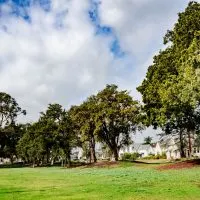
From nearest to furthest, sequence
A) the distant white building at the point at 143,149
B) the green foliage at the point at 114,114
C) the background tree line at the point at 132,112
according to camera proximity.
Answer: the background tree line at the point at 132,112 < the green foliage at the point at 114,114 < the distant white building at the point at 143,149

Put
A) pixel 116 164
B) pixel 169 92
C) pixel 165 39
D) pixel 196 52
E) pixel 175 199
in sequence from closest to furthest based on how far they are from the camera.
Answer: pixel 175 199
pixel 196 52
pixel 169 92
pixel 165 39
pixel 116 164

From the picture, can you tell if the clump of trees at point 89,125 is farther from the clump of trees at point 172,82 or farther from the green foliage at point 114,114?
the clump of trees at point 172,82

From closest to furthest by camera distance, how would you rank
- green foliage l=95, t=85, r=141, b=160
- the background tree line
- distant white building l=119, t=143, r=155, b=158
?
the background tree line < green foliage l=95, t=85, r=141, b=160 < distant white building l=119, t=143, r=155, b=158

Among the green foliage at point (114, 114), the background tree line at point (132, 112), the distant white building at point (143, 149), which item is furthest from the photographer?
the distant white building at point (143, 149)

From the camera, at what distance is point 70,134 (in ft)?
303

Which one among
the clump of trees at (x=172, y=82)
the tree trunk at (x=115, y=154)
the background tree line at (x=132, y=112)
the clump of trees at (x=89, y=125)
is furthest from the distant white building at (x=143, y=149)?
the clump of trees at (x=172, y=82)

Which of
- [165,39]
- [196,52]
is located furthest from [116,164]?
[196,52]

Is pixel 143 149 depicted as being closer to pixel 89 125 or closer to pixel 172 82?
pixel 89 125

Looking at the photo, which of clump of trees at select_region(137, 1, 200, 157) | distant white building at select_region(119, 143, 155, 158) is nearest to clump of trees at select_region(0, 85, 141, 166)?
clump of trees at select_region(137, 1, 200, 157)

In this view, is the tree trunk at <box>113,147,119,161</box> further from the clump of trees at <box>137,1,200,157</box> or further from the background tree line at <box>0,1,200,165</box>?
the clump of trees at <box>137,1,200,157</box>

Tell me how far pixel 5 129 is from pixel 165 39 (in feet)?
224

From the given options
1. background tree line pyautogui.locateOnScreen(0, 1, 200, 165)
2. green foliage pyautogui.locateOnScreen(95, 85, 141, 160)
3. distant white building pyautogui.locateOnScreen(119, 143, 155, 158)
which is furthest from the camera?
distant white building pyautogui.locateOnScreen(119, 143, 155, 158)

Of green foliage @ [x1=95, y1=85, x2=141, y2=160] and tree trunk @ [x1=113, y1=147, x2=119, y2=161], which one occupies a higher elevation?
green foliage @ [x1=95, y1=85, x2=141, y2=160]

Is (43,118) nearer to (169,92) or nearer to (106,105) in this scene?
(106,105)
